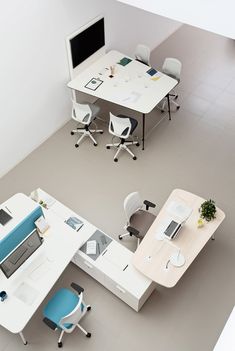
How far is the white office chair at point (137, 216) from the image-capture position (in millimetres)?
5203

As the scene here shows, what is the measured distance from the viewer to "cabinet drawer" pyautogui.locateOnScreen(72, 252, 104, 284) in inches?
193

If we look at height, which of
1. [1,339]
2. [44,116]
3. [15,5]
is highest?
[15,5]

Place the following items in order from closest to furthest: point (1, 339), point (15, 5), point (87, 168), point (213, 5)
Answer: point (213, 5) → point (1, 339) → point (15, 5) → point (87, 168)

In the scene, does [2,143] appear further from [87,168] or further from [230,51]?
[230,51]

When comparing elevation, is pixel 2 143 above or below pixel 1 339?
above

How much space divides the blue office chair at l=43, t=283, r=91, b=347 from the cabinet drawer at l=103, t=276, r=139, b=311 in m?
0.40

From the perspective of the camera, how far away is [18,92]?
5.94 metres

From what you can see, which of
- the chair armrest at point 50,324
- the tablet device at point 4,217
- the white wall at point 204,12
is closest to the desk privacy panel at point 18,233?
the tablet device at point 4,217

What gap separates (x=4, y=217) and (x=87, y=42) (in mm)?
3463

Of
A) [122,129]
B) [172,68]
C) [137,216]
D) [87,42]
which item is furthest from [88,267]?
→ [172,68]

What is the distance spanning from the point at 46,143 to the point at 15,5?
239cm

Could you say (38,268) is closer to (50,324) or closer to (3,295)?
(3,295)

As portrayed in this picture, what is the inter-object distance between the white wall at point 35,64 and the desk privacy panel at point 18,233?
6.10ft

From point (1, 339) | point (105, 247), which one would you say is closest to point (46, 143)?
point (105, 247)
